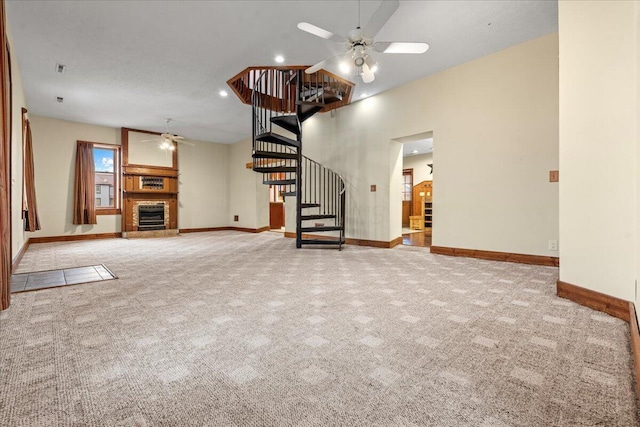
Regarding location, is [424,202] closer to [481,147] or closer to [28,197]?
[481,147]

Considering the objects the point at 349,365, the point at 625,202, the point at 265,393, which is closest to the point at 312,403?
the point at 265,393

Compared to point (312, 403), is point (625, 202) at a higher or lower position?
higher

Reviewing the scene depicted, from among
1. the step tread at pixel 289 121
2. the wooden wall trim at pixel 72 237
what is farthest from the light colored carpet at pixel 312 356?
the wooden wall trim at pixel 72 237

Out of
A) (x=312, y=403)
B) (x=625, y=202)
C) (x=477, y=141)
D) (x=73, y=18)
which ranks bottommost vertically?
(x=312, y=403)

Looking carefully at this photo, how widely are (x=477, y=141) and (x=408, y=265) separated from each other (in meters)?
2.21

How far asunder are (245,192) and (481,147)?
283 inches

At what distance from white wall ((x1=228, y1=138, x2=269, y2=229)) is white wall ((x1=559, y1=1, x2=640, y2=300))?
788cm

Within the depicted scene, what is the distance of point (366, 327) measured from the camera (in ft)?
6.36

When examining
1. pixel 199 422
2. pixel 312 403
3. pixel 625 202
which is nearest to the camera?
pixel 199 422

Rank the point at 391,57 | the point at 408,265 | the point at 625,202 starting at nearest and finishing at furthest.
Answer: the point at 625,202 → the point at 408,265 → the point at 391,57

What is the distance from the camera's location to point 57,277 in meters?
3.41

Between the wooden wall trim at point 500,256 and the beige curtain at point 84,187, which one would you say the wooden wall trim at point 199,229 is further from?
the wooden wall trim at point 500,256

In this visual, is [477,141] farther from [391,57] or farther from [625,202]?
[625,202]

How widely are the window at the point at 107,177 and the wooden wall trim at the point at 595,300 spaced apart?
31.5ft
